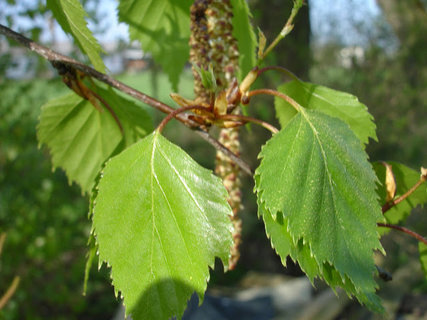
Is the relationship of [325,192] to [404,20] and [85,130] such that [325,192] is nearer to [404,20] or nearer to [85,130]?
[85,130]

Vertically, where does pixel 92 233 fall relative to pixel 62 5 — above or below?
below

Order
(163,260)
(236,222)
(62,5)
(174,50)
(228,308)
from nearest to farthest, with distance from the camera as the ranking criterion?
(163,260) → (62,5) → (236,222) → (174,50) → (228,308)

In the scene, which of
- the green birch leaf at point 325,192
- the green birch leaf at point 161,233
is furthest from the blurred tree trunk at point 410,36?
the green birch leaf at point 161,233

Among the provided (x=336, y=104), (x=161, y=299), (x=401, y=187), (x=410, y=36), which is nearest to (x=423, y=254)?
(x=401, y=187)

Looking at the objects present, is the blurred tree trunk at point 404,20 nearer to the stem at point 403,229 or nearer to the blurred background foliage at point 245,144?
the blurred background foliage at point 245,144

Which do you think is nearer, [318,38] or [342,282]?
[342,282]

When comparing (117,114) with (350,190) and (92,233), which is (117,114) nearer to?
(92,233)

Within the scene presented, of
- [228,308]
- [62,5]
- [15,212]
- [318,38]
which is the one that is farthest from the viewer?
[318,38]

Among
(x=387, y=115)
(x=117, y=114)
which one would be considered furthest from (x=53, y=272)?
(x=387, y=115)
